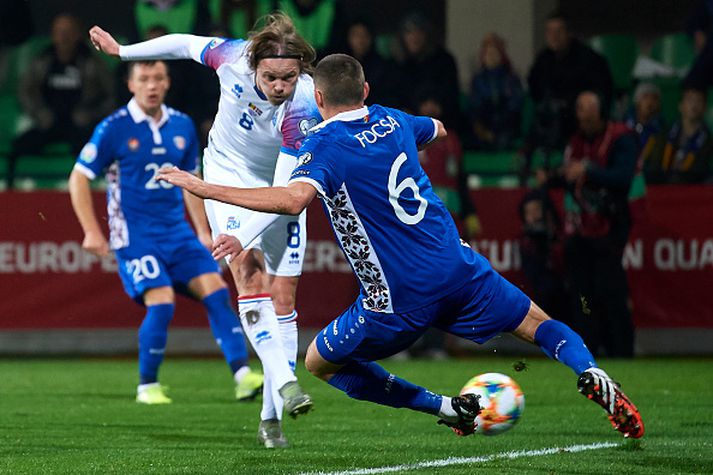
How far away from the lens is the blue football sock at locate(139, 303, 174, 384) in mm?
9667

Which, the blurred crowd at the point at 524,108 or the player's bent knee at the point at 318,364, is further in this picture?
the blurred crowd at the point at 524,108

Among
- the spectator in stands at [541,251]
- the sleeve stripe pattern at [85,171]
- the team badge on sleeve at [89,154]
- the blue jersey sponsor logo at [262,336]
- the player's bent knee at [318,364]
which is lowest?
the spectator in stands at [541,251]

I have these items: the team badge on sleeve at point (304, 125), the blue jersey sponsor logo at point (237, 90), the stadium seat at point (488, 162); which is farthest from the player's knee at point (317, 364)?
the stadium seat at point (488, 162)

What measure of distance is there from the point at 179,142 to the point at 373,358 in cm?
434

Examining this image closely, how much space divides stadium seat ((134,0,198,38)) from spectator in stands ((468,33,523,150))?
3.30 meters

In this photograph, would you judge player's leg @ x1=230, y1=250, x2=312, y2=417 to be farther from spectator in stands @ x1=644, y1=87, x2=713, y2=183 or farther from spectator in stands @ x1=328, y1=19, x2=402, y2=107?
spectator in stands @ x1=328, y1=19, x2=402, y2=107

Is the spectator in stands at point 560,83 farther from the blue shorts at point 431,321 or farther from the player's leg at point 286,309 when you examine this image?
the blue shorts at point 431,321

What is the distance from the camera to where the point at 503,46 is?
15180mm

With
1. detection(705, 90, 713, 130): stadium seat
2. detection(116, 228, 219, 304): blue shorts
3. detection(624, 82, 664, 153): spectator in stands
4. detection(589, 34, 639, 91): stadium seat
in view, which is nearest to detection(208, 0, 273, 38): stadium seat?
detection(589, 34, 639, 91): stadium seat

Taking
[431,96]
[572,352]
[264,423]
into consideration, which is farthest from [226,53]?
[431,96]

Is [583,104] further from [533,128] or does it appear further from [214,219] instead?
[214,219]

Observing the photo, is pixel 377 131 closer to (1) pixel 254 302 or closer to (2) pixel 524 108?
(1) pixel 254 302

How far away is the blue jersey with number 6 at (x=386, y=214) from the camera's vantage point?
584 cm

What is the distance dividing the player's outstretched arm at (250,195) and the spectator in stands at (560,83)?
875 centimetres
